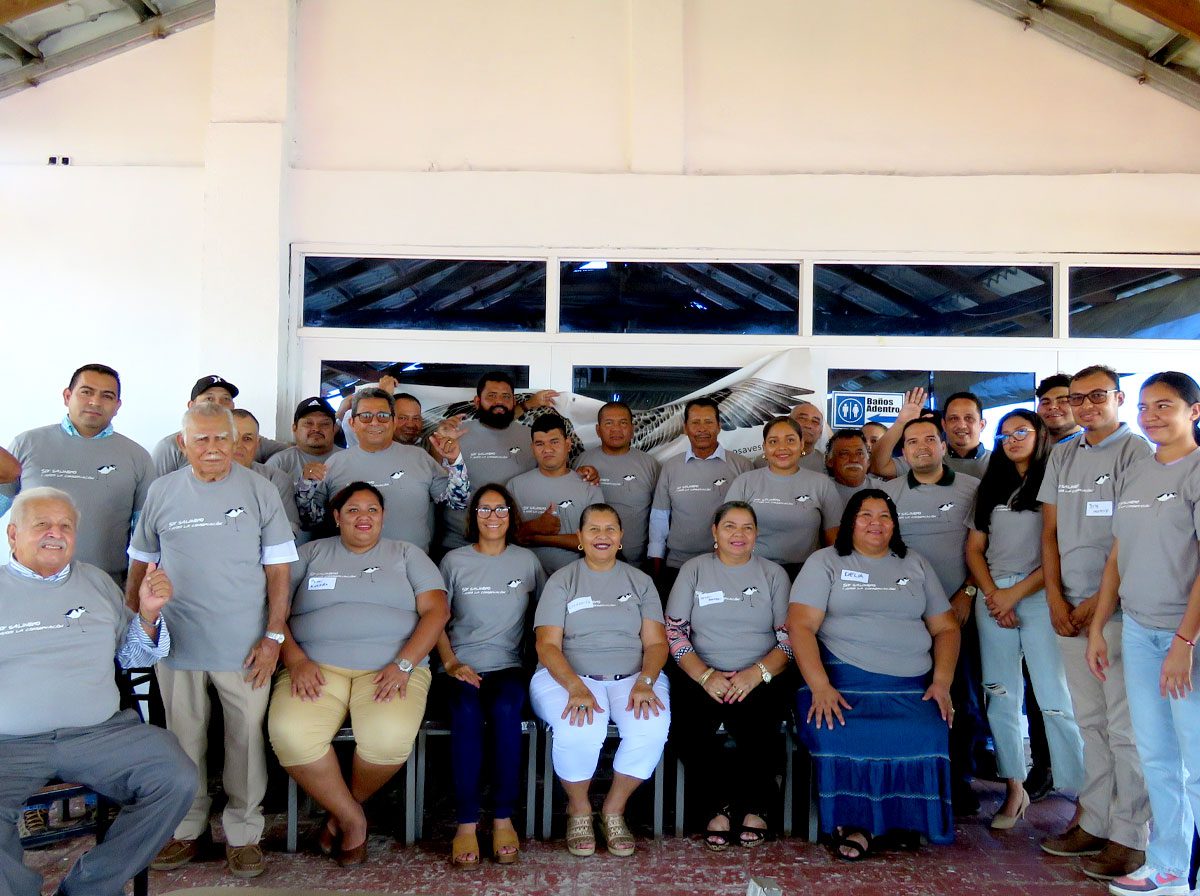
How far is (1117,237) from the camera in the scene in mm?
4871

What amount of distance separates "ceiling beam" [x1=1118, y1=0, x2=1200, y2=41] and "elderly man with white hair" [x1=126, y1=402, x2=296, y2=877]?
167 inches

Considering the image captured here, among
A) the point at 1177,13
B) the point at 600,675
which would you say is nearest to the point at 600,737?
the point at 600,675

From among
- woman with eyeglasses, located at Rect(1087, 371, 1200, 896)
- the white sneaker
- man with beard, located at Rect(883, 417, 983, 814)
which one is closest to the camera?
woman with eyeglasses, located at Rect(1087, 371, 1200, 896)

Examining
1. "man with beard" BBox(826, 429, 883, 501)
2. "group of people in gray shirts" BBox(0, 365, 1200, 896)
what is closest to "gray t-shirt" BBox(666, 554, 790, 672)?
"group of people in gray shirts" BBox(0, 365, 1200, 896)

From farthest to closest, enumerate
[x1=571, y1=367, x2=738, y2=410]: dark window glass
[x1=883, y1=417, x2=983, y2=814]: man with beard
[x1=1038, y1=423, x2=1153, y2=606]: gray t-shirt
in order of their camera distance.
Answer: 1. [x1=571, y1=367, x2=738, y2=410]: dark window glass
2. [x1=883, y1=417, x2=983, y2=814]: man with beard
3. [x1=1038, y1=423, x2=1153, y2=606]: gray t-shirt

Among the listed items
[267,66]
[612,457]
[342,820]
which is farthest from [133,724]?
[267,66]

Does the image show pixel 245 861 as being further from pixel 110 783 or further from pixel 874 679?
pixel 874 679

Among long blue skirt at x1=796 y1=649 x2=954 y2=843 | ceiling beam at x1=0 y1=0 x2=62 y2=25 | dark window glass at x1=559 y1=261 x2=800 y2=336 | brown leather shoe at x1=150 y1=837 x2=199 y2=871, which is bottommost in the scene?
brown leather shoe at x1=150 y1=837 x2=199 y2=871

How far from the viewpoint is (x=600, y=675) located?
3346 mm

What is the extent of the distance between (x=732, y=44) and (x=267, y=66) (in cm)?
250

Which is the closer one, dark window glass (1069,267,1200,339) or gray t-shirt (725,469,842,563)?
gray t-shirt (725,469,842,563)

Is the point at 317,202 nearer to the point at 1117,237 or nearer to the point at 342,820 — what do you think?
the point at 342,820

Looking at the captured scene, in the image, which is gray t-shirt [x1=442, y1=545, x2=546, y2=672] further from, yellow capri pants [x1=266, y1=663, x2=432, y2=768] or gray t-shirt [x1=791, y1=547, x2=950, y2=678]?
gray t-shirt [x1=791, y1=547, x2=950, y2=678]

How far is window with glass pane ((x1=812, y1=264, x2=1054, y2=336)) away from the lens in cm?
490
